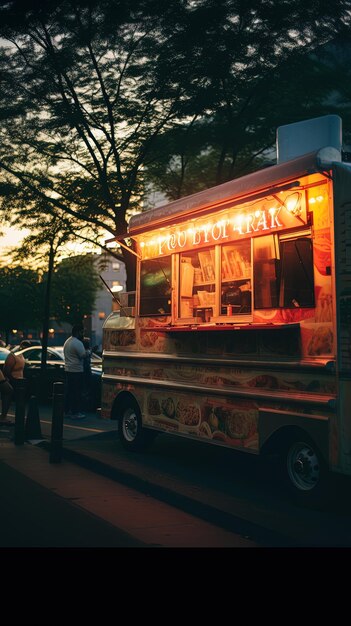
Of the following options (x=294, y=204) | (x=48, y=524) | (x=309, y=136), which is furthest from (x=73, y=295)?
(x=48, y=524)

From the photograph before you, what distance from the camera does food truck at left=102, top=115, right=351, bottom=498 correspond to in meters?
7.24

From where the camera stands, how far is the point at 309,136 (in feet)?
28.4

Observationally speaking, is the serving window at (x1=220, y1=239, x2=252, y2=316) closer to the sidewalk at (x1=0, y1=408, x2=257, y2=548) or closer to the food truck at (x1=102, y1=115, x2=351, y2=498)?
the food truck at (x1=102, y1=115, x2=351, y2=498)

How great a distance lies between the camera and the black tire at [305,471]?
7363 mm

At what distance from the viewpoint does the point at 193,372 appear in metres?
9.67

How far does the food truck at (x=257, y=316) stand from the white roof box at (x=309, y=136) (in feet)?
0.04

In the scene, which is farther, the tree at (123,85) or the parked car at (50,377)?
the parked car at (50,377)

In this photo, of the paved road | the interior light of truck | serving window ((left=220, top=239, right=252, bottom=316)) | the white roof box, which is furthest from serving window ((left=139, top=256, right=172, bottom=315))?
the paved road

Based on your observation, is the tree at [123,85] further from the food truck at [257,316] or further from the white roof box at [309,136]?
the white roof box at [309,136]

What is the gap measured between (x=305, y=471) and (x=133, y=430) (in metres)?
4.23

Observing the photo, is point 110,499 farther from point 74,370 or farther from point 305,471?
point 74,370

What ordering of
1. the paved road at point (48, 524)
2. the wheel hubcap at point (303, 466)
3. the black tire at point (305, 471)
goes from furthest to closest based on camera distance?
the wheel hubcap at point (303, 466)
the black tire at point (305, 471)
the paved road at point (48, 524)

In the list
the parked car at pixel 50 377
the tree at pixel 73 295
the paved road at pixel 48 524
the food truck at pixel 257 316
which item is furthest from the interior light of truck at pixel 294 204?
the tree at pixel 73 295

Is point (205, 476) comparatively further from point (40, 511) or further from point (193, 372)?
point (40, 511)
